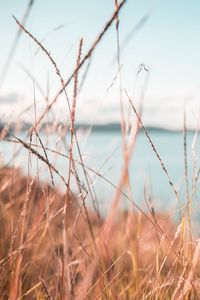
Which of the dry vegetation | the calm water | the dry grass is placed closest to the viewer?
the dry vegetation

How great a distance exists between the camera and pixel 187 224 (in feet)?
4.13

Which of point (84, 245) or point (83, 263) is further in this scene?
point (84, 245)

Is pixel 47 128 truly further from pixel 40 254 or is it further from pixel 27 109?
pixel 40 254

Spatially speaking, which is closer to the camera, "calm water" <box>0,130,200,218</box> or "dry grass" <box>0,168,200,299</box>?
"dry grass" <box>0,168,200,299</box>

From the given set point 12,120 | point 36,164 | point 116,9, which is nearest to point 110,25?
point 116,9

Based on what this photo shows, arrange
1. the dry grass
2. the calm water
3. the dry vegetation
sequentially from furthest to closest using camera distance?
1. the calm water
2. the dry grass
3. the dry vegetation

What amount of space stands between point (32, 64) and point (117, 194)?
0.74 meters

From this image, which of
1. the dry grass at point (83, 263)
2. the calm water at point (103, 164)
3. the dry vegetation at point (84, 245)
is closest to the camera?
the dry vegetation at point (84, 245)

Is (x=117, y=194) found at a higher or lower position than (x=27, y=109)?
lower

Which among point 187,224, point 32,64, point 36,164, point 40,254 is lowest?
point 40,254

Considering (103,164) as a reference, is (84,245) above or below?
below

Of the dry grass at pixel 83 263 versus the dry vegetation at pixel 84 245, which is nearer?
the dry vegetation at pixel 84 245

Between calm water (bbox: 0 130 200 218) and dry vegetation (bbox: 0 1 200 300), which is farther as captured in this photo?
calm water (bbox: 0 130 200 218)

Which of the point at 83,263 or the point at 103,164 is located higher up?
the point at 103,164
